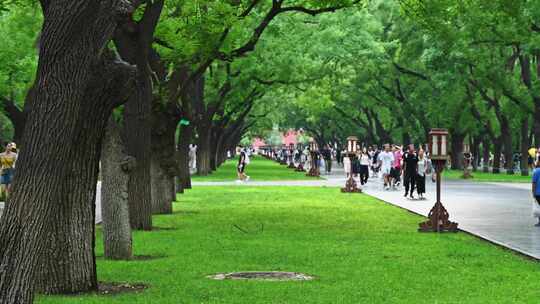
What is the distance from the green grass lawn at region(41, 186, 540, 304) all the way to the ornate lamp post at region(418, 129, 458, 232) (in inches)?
14.1

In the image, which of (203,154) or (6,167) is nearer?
(6,167)

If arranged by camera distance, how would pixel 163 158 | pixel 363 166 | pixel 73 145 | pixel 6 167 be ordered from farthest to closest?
1. pixel 363 166
2. pixel 6 167
3. pixel 163 158
4. pixel 73 145

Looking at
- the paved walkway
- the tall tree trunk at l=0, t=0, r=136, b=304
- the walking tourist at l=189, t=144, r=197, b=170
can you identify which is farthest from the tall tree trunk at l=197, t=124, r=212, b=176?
the tall tree trunk at l=0, t=0, r=136, b=304

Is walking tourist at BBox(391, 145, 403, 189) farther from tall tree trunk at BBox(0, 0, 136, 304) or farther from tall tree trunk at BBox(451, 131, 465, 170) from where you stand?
tall tree trunk at BBox(451, 131, 465, 170)

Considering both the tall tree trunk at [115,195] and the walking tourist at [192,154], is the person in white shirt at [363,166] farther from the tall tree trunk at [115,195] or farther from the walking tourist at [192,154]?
the tall tree trunk at [115,195]

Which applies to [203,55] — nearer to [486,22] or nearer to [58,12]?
[58,12]

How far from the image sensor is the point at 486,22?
128 ft

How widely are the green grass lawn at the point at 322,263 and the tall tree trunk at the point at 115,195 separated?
41cm

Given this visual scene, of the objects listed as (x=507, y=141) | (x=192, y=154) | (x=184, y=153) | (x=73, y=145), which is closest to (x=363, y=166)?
(x=184, y=153)

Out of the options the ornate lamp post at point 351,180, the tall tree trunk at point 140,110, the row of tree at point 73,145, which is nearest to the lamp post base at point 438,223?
the tall tree trunk at point 140,110

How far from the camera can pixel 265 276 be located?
11859mm

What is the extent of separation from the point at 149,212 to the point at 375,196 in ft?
48.1

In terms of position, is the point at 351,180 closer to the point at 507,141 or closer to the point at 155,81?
the point at 155,81

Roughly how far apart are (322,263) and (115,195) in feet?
9.28
